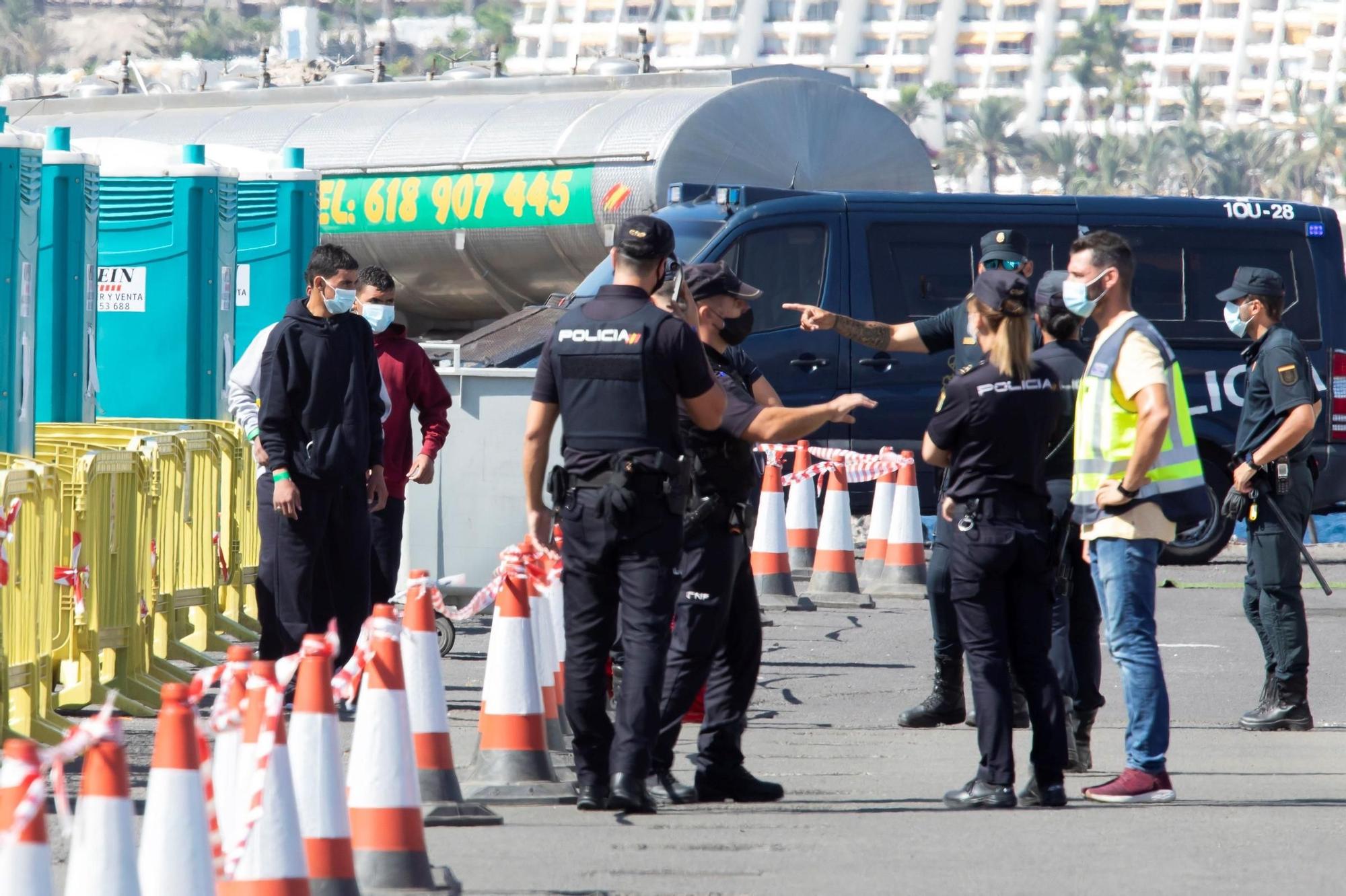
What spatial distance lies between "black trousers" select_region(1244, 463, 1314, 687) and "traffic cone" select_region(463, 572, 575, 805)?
10.3ft

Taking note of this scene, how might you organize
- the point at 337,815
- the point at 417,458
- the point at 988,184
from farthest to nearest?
1. the point at 988,184
2. the point at 417,458
3. the point at 337,815

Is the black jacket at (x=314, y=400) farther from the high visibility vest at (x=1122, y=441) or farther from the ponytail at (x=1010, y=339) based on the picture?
the high visibility vest at (x=1122, y=441)

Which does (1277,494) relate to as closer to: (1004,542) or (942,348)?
(942,348)

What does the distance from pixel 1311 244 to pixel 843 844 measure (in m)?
11.0

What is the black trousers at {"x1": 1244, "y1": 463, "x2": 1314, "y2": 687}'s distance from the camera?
838cm

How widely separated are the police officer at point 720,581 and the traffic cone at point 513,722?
36cm

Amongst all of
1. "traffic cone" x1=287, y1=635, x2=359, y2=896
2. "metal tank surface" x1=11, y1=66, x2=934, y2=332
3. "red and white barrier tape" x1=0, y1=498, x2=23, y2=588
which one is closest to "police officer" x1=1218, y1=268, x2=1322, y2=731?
"red and white barrier tape" x1=0, y1=498, x2=23, y2=588

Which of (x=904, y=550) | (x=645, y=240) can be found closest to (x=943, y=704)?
(x=645, y=240)

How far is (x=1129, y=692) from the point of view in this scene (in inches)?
263

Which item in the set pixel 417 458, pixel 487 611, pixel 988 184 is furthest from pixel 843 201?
pixel 988 184

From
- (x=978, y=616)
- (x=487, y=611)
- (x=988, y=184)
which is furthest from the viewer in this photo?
(x=988, y=184)

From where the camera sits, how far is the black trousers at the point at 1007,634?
21.5 ft

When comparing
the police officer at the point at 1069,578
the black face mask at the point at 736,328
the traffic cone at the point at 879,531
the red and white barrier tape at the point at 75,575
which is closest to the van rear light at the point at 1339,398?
the traffic cone at the point at 879,531

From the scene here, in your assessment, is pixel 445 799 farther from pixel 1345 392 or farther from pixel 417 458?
pixel 1345 392
